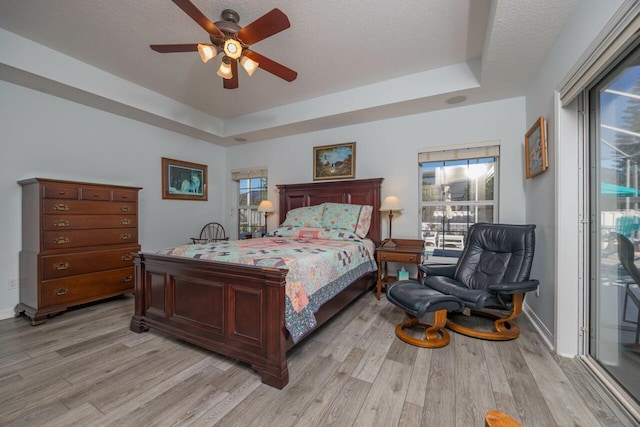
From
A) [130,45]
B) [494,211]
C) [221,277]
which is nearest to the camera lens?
[221,277]

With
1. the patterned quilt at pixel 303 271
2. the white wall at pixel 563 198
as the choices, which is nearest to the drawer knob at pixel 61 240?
the patterned quilt at pixel 303 271

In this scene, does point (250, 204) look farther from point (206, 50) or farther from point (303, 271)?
point (303, 271)

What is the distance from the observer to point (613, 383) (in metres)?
1.60

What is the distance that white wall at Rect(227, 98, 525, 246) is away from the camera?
320cm

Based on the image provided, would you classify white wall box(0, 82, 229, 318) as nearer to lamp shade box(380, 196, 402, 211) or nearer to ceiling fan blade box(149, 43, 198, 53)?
ceiling fan blade box(149, 43, 198, 53)

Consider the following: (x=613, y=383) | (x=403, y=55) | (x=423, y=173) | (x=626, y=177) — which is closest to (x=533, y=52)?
(x=403, y=55)

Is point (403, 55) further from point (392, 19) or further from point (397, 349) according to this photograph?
point (397, 349)

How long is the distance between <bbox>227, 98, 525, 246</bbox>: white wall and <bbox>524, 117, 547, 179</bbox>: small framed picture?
399 millimetres

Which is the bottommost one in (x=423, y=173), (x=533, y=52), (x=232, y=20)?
(x=423, y=173)

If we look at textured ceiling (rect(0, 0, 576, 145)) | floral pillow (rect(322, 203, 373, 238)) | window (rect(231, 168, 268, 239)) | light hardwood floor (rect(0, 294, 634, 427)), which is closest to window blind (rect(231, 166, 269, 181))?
window (rect(231, 168, 268, 239))

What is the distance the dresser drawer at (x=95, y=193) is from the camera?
9.86 feet

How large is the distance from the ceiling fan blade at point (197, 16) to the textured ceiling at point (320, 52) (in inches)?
13.9

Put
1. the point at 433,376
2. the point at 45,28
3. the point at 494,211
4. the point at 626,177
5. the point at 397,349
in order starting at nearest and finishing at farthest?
the point at 626,177 → the point at 433,376 → the point at 397,349 → the point at 45,28 → the point at 494,211

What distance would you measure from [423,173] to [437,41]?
1.65m
